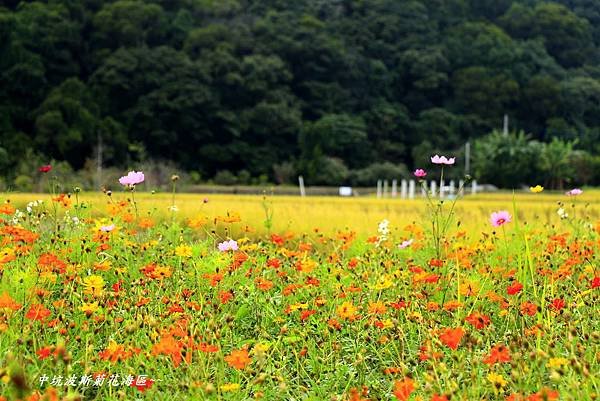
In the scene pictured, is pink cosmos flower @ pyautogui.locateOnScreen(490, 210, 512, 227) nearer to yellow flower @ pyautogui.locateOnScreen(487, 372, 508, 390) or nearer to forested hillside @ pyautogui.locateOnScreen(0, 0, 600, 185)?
yellow flower @ pyautogui.locateOnScreen(487, 372, 508, 390)

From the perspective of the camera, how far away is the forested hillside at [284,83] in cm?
3098

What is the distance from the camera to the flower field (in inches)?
79.2

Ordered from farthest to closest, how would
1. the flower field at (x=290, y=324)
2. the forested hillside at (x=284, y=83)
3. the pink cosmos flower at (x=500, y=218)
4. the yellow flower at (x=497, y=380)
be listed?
the forested hillside at (x=284, y=83) → the pink cosmos flower at (x=500, y=218) → the flower field at (x=290, y=324) → the yellow flower at (x=497, y=380)

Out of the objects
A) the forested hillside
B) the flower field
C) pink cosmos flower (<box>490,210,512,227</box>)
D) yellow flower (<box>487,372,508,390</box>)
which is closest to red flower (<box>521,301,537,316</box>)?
the flower field

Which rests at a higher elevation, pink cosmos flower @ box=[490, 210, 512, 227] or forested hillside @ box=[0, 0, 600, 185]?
forested hillside @ box=[0, 0, 600, 185]

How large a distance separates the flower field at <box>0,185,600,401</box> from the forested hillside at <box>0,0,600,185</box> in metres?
23.5

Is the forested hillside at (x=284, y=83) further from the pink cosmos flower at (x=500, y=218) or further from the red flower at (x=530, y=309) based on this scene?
the red flower at (x=530, y=309)

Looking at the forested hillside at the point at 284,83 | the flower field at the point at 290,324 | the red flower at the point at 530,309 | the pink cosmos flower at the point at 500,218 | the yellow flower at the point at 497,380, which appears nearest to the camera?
the yellow flower at the point at 497,380

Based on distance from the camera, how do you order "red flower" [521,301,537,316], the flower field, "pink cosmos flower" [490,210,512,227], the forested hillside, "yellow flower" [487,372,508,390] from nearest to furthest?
"yellow flower" [487,372,508,390], the flower field, "red flower" [521,301,537,316], "pink cosmos flower" [490,210,512,227], the forested hillside

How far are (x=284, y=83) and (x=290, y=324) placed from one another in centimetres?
3486

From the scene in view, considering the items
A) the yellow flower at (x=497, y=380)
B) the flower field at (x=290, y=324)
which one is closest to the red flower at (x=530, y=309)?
the flower field at (x=290, y=324)

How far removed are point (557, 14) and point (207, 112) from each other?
82.9ft

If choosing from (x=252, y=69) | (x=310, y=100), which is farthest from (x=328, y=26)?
(x=252, y=69)

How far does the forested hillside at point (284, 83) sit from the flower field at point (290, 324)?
77.0 feet
